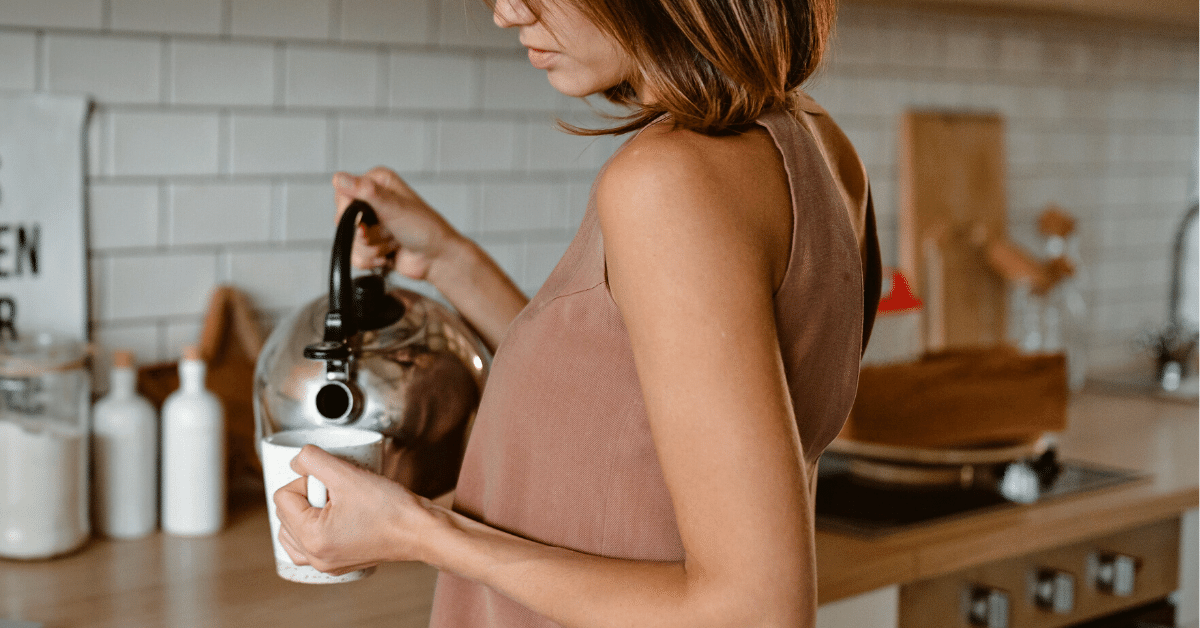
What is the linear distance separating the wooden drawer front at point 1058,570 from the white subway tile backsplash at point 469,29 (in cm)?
94

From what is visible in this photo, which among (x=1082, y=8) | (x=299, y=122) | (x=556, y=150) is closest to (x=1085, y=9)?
(x=1082, y=8)

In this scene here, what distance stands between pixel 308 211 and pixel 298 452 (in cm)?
84

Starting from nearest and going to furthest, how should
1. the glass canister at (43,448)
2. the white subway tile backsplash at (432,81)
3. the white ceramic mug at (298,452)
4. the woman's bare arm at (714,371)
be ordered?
the woman's bare arm at (714,371)
the white ceramic mug at (298,452)
the glass canister at (43,448)
the white subway tile backsplash at (432,81)

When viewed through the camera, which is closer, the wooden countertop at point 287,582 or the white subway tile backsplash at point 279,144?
the wooden countertop at point 287,582

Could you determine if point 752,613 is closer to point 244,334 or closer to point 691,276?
point 691,276

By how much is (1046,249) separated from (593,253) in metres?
2.10

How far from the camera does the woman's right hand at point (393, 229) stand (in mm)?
1034

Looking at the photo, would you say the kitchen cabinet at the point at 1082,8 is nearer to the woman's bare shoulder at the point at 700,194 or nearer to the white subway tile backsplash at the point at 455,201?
the white subway tile backsplash at the point at 455,201

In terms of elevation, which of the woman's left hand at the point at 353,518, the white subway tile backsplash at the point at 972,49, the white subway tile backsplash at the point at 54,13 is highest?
the white subway tile backsplash at the point at 972,49

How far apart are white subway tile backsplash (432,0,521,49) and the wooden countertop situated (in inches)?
27.6

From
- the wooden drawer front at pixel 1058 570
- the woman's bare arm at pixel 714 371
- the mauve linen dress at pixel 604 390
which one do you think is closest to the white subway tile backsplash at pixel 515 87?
the wooden drawer front at pixel 1058 570

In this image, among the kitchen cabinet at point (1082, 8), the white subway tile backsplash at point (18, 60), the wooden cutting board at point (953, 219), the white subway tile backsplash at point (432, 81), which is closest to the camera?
the white subway tile backsplash at point (18, 60)

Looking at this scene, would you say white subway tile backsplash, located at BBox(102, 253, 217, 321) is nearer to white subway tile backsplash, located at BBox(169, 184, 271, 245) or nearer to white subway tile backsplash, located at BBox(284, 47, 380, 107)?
white subway tile backsplash, located at BBox(169, 184, 271, 245)

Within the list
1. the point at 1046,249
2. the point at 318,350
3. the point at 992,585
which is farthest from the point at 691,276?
the point at 1046,249
